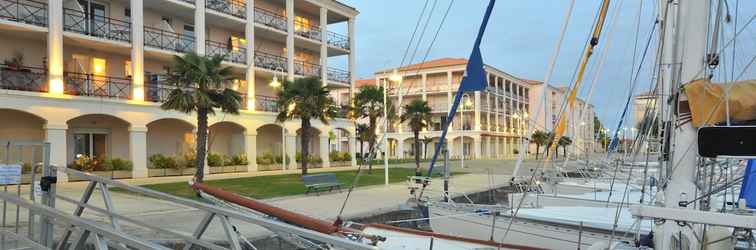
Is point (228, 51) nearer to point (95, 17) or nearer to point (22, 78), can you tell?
point (95, 17)

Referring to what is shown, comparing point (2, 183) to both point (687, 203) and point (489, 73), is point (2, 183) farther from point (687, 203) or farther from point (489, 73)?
point (489, 73)

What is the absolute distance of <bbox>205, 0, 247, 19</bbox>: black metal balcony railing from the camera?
3048cm

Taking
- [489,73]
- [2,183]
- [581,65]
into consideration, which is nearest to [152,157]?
[2,183]

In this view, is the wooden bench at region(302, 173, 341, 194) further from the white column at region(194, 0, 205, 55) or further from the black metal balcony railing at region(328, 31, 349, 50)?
the black metal balcony railing at region(328, 31, 349, 50)

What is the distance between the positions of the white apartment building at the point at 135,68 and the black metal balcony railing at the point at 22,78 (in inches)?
1.5

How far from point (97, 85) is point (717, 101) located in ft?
87.9

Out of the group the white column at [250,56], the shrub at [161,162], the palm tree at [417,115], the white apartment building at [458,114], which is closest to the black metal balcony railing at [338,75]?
the palm tree at [417,115]

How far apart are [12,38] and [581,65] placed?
24.4 m

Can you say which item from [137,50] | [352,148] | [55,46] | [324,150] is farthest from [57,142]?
[352,148]

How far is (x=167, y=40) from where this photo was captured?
2859 centimetres

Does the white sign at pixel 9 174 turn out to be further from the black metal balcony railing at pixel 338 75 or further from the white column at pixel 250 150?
the black metal balcony railing at pixel 338 75

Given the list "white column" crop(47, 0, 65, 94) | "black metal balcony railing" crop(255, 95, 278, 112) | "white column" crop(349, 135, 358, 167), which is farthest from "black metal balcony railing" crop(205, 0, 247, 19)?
"white column" crop(349, 135, 358, 167)

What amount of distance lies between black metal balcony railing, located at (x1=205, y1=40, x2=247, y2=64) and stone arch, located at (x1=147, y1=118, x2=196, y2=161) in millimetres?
4976

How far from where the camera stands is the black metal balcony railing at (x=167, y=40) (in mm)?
27453
